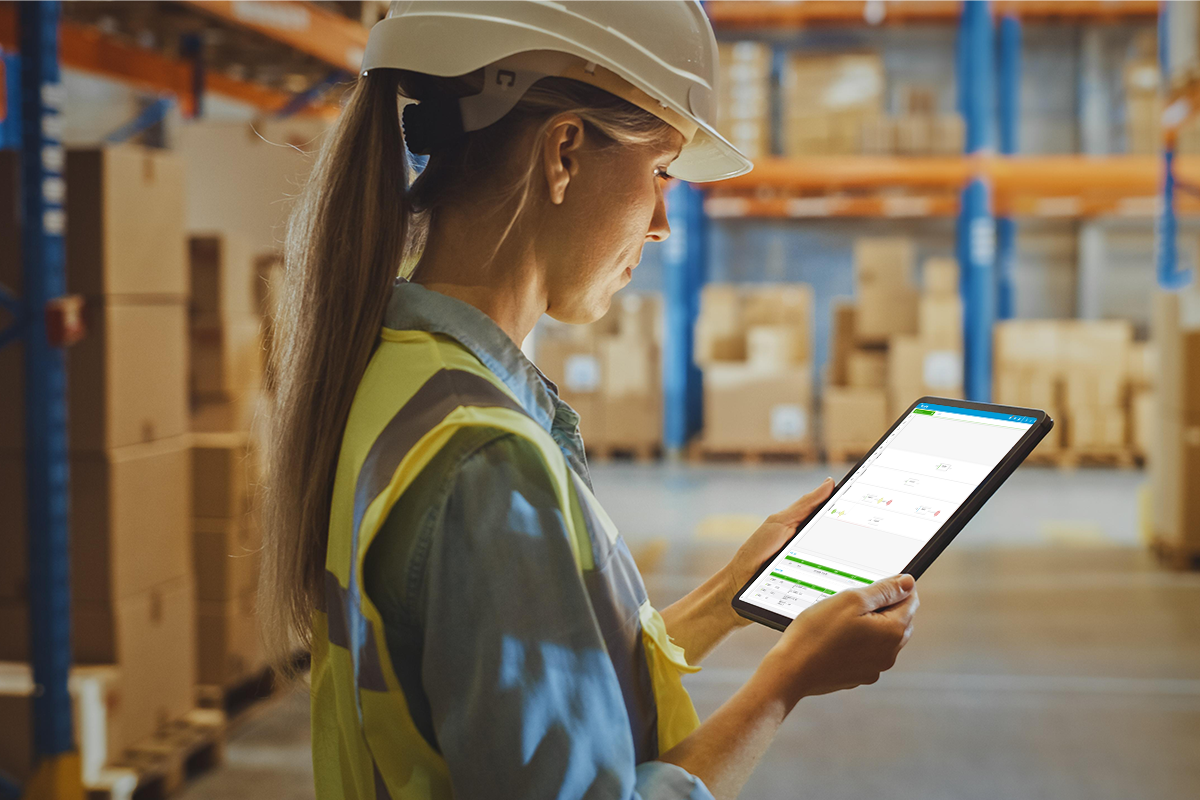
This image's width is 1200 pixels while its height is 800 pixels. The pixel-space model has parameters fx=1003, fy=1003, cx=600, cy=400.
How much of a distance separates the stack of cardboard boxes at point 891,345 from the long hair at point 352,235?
932cm

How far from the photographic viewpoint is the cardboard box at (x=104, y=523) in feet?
9.65

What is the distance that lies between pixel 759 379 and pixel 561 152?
9.31 m

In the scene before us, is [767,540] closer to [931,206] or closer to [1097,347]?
[1097,347]

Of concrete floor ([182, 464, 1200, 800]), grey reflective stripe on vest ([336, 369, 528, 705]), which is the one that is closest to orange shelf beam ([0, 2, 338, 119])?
concrete floor ([182, 464, 1200, 800])

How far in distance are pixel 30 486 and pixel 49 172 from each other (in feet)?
2.74

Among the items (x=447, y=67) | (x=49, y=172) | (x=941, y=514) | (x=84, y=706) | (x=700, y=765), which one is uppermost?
(x=49, y=172)

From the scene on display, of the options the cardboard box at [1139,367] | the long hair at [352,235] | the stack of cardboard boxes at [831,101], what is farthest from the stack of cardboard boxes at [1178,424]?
the long hair at [352,235]

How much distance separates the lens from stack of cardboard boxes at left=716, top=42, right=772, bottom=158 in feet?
34.3

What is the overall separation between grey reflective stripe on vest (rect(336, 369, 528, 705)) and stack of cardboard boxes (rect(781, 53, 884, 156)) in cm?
1045

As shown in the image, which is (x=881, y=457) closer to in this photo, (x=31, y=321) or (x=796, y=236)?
(x=31, y=321)

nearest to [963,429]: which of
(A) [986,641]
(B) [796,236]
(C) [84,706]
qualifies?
(C) [84,706]

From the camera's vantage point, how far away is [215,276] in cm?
368

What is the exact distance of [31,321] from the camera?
8.77 feet

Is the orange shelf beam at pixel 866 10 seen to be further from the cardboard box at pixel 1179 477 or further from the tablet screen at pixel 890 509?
the tablet screen at pixel 890 509
